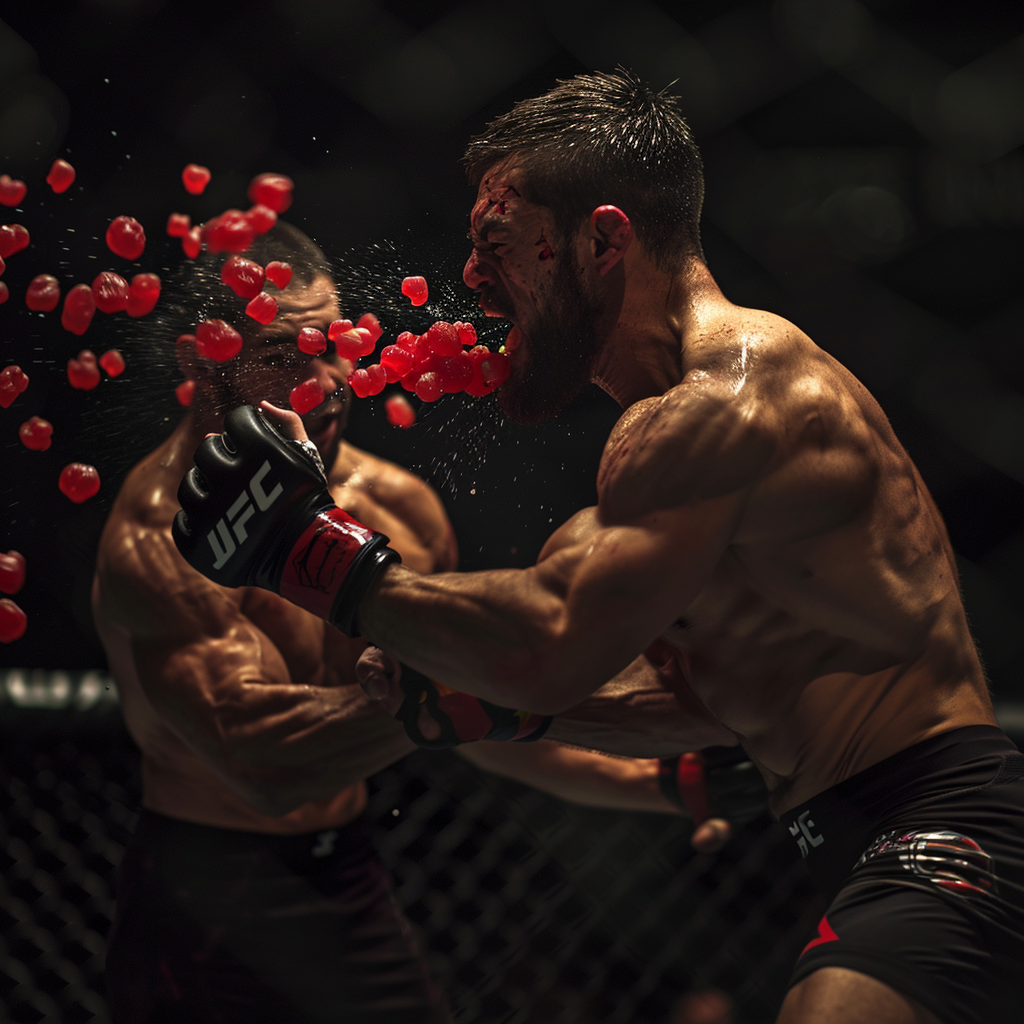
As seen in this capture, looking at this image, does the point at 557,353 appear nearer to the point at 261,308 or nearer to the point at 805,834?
the point at 261,308

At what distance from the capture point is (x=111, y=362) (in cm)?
177

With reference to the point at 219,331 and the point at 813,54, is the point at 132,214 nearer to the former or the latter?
the point at 219,331

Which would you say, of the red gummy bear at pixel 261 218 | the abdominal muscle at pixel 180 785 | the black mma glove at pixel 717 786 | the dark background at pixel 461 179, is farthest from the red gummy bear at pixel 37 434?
the black mma glove at pixel 717 786

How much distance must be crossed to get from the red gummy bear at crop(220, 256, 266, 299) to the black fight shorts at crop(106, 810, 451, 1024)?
3.22 feet

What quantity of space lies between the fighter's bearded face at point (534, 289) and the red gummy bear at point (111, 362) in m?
0.72

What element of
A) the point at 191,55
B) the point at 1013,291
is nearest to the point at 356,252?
the point at 191,55

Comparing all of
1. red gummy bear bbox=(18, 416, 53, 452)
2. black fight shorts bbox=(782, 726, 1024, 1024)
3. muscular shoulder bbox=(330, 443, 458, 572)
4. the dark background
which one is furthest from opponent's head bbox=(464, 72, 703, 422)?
muscular shoulder bbox=(330, 443, 458, 572)

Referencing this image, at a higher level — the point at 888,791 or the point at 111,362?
the point at 111,362

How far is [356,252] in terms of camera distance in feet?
5.89

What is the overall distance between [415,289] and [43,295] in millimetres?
623

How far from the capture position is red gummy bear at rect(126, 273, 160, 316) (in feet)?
5.20

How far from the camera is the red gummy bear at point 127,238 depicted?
5.12 feet

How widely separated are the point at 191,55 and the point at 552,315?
1443 millimetres

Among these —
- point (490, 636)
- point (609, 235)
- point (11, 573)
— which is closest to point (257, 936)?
point (11, 573)
